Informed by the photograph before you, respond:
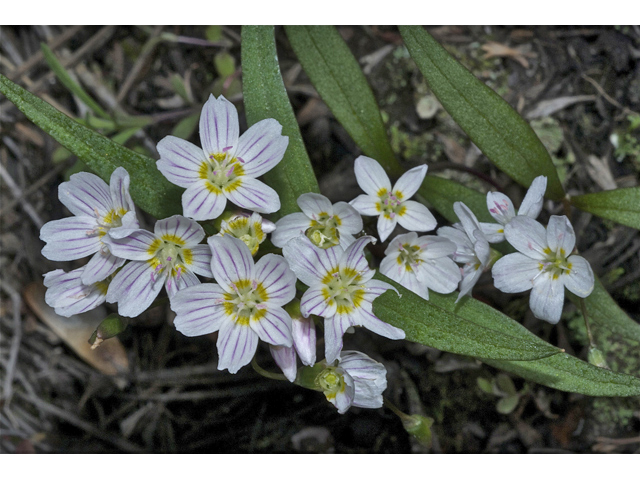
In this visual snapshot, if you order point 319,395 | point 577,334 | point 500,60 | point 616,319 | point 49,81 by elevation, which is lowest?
point 319,395

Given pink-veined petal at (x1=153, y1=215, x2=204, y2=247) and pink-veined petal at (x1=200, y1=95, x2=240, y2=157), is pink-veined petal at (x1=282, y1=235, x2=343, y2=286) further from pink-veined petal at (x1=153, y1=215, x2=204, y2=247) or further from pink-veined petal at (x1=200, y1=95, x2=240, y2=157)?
pink-veined petal at (x1=200, y1=95, x2=240, y2=157)

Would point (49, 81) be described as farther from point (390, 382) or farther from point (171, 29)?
point (390, 382)

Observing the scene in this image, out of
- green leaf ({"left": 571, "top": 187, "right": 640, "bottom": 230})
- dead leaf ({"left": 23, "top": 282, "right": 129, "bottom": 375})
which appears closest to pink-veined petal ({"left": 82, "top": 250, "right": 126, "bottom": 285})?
dead leaf ({"left": 23, "top": 282, "right": 129, "bottom": 375})

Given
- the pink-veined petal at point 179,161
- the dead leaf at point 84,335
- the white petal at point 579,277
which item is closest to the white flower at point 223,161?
the pink-veined petal at point 179,161

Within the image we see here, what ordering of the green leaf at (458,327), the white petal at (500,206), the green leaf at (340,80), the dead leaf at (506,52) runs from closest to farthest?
the green leaf at (458,327)
the white petal at (500,206)
the green leaf at (340,80)
the dead leaf at (506,52)

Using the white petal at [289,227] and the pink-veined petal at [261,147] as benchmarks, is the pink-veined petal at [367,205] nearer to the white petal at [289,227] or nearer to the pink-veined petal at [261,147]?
the white petal at [289,227]
